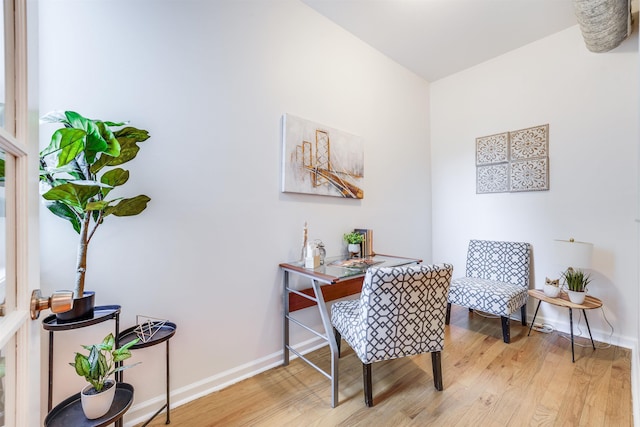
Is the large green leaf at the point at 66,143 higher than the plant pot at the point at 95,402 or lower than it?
higher

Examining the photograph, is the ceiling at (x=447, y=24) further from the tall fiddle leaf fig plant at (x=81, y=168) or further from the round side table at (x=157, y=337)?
the round side table at (x=157, y=337)

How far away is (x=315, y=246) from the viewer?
6.69ft

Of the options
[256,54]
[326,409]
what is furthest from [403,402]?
[256,54]

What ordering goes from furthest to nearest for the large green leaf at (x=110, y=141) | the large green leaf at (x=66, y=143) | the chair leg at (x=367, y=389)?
the chair leg at (x=367, y=389)
the large green leaf at (x=110, y=141)
the large green leaf at (x=66, y=143)

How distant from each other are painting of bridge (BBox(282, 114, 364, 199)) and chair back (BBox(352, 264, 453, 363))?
1.01 m

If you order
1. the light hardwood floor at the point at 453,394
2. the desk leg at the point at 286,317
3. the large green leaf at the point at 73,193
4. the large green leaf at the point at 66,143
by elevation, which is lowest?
the light hardwood floor at the point at 453,394

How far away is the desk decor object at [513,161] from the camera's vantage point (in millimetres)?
2723

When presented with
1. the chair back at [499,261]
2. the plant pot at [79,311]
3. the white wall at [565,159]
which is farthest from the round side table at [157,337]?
the white wall at [565,159]

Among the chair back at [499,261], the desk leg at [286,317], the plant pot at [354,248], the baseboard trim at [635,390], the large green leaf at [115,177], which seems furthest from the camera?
the chair back at [499,261]

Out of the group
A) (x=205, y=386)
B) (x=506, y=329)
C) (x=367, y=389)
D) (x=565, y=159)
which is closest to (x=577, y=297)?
(x=506, y=329)

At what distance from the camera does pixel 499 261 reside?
286cm

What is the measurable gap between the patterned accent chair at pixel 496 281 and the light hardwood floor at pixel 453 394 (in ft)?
1.13

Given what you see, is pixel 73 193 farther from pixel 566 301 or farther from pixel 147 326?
pixel 566 301

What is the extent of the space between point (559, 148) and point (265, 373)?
3328 millimetres
